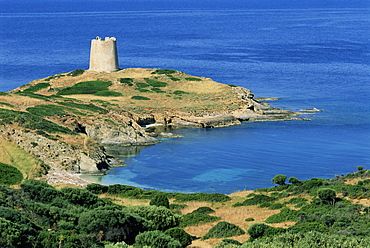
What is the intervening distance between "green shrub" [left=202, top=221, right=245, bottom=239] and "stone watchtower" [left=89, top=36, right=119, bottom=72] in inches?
1882

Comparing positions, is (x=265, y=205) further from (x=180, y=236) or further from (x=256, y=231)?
(x=180, y=236)

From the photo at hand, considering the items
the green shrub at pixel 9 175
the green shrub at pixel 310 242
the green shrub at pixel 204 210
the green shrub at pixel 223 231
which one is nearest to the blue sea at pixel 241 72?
the green shrub at pixel 9 175

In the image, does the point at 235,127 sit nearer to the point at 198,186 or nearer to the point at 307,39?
the point at 198,186

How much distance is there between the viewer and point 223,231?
22.8 metres

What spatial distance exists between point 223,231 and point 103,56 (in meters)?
50.1

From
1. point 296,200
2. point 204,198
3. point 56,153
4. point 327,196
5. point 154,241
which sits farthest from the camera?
point 56,153

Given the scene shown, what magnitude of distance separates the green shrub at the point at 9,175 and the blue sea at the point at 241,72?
6292mm

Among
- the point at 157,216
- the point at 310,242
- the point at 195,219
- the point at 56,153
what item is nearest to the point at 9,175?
the point at 56,153

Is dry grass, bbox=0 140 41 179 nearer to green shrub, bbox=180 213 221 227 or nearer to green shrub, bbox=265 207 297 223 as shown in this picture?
green shrub, bbox=180 213 221 227

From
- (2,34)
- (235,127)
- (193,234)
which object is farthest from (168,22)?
(193,234)

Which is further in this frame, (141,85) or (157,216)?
(141,85)

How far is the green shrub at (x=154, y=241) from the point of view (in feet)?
60.4

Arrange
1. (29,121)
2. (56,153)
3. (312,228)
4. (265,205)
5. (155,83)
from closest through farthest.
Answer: (312,228) → (265,205) → (56,153) → (29,121) → (155,83)

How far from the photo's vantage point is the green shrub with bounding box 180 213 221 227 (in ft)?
82.1
